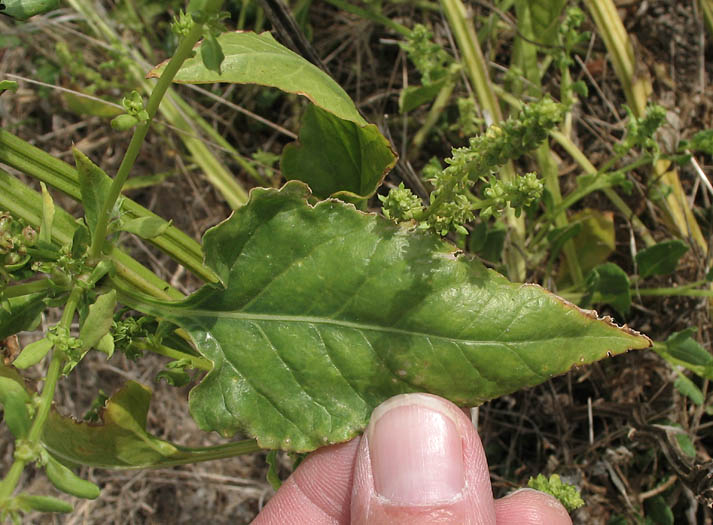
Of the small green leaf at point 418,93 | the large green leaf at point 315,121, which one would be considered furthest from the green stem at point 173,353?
the small green leaf at point 418,93

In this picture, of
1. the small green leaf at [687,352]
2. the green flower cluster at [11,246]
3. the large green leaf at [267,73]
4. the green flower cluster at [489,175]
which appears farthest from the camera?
the small green leaf at [687,352]

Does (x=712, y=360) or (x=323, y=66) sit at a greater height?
(x=323, y=66)

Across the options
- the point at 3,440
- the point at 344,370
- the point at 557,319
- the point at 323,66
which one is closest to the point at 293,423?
the point at 344,370

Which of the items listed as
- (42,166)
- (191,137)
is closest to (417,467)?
(42,166)

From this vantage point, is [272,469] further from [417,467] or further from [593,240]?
[593,240]

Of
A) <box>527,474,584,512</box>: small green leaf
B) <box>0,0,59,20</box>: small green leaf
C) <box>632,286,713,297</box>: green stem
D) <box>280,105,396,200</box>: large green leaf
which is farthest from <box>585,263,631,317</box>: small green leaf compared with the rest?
<box>0,0,59,20</box>: small green leaf

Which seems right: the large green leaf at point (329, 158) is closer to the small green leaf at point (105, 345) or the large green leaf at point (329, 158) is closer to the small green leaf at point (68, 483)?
the small green leaf at point (105, 345)

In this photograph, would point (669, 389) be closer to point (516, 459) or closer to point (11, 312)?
point (516, 459)
